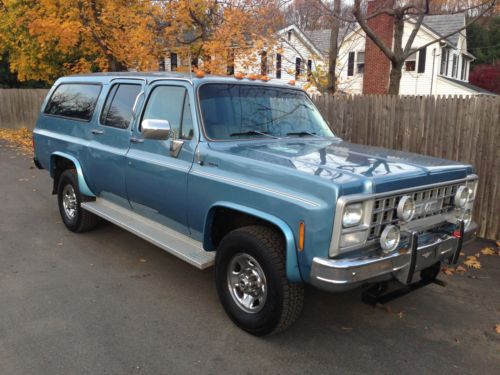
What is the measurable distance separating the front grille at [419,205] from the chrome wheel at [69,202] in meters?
4.25

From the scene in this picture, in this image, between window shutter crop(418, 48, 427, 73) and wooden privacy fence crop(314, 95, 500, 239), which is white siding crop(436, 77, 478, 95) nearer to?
window shutter crop(418, 48, 427, 73)

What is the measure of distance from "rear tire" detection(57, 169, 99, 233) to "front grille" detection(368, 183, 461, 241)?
13.0ft

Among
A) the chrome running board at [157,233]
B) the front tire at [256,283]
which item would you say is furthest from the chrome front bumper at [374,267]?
the chrome running board at [157,233]

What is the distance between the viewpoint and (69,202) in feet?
20.4

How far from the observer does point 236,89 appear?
449 centimetres

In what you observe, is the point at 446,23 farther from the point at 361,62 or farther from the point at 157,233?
the point at 157,233

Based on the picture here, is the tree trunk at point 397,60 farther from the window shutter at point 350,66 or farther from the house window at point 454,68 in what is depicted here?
the house window at point 454,68

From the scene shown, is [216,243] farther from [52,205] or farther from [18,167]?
[18,167]

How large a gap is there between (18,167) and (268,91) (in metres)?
Result: 9.13

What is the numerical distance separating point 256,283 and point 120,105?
2791 mm

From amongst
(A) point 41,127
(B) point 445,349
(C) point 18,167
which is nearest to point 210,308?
(B) point 445,349

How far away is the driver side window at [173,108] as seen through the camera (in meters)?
4.25

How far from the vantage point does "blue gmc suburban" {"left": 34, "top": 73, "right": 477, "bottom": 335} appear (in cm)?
307

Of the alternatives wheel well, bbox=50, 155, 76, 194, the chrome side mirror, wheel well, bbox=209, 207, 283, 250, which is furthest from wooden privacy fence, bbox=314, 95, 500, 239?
wheel well, bbox=50, 155, 76, 194
